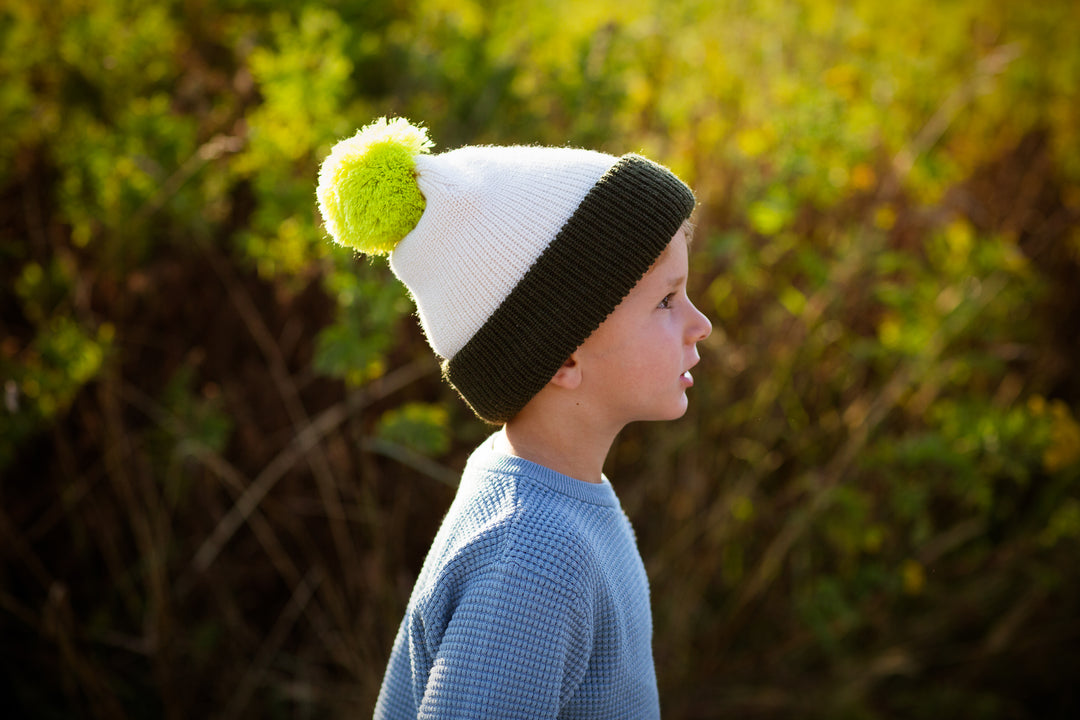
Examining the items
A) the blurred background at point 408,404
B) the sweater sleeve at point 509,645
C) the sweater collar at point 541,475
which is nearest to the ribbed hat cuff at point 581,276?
the sweater collar at point 541,475

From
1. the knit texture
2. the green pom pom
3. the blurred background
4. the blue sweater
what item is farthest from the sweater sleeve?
the blurred background

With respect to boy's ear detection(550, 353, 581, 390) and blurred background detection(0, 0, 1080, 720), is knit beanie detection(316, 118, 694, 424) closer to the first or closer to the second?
boy's ear detection(550, 353, 581, 390)

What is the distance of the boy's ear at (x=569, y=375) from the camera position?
49.6 inches

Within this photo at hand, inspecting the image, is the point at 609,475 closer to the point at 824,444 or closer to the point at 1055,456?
the point at 824,444

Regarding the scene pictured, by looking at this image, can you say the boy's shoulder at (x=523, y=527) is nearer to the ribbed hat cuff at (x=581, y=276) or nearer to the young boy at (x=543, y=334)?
the young boy at (x=543, y=334)

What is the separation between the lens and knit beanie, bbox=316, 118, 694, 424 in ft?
3.92

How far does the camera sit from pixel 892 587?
8.42 feet

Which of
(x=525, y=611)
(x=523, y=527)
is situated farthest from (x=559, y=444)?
(x=525, y=611)

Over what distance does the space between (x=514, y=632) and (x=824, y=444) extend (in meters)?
2.06

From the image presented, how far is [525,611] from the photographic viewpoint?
109cm

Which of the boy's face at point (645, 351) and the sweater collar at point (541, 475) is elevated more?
the boy's face at point (645, 351)

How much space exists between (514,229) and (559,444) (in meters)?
0.34

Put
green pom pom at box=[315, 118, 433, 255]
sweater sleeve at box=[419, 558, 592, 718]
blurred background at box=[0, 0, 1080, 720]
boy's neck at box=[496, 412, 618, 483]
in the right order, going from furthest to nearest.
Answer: blurred background at box=[0, 0, 1080, 720], boy's neck at box=[496, 412, 618, 483], green pom pom at box=[315, 118, 433, 255], sweater sleeve at box=[419, 558, 592, 718]

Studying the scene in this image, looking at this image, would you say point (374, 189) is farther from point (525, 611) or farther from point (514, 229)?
point (525, 611)
